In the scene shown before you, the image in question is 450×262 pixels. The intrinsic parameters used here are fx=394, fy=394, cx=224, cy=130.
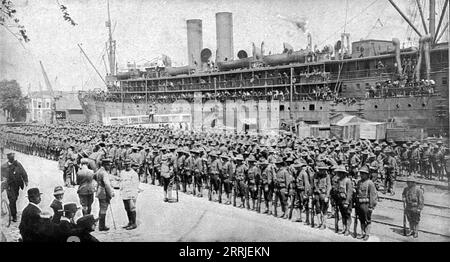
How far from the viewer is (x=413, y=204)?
8.98 m

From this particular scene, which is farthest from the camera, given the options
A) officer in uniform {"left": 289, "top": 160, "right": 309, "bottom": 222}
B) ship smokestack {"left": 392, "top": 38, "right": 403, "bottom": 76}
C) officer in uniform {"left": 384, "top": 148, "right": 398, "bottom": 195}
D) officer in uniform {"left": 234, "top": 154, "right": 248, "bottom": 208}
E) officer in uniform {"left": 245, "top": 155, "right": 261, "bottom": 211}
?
ship smokestack {"left": 392, "top": 38, "right": 403, "bottom": 76}

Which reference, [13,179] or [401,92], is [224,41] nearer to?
[401,92]

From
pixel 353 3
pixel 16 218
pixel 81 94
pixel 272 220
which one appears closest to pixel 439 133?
pixel 353 3

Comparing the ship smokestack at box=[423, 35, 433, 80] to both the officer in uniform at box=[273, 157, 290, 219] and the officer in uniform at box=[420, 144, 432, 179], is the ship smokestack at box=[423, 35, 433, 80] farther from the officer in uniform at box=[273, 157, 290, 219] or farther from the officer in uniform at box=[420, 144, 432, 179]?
the officer in uniform at box=[273, 157, 290, 219]

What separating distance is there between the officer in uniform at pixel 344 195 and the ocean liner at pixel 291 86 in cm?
941

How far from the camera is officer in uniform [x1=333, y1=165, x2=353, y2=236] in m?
9.09

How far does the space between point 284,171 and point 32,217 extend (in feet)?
20.1

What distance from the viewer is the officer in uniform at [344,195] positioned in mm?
9094

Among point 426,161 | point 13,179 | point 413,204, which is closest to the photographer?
point 413,204

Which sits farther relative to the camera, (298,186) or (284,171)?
(284,171)

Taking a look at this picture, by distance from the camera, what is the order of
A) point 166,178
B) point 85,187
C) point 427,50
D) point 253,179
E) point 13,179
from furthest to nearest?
1. point 427,50
2. point 166,178
3. point 253,179
4. point 13,179
5. point 85,187

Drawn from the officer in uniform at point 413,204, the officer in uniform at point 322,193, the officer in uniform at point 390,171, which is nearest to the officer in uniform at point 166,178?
the officer in uniform at point 322,193

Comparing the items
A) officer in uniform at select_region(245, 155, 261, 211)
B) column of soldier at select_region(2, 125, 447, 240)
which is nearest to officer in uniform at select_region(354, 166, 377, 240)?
column of soldier at select_region(2, 125, 447, 240)

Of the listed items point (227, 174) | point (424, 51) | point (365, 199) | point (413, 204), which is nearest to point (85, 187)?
point (227, 174)
